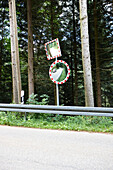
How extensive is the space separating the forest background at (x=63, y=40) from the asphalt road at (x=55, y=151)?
1057 centimetres

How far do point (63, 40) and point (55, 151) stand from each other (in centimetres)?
1720

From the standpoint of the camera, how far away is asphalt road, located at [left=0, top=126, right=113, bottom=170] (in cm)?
291

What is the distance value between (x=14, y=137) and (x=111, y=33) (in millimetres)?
13605

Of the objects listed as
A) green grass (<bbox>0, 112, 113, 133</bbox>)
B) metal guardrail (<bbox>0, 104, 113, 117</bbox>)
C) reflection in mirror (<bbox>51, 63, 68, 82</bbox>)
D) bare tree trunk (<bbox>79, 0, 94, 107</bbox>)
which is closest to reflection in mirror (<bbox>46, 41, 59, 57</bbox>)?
reflection in mirror (<bbox>51, 63, 68, 82</bbox>)

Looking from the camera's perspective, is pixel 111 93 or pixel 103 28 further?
pixel 111 93

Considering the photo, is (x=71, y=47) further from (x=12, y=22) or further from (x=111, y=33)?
(x=12, y=22)

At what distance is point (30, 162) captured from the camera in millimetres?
3053

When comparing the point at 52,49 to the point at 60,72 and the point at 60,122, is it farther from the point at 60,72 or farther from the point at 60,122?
the point at 60,122

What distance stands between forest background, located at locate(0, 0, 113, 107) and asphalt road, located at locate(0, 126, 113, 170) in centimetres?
1057

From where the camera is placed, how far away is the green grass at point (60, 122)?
5375 millimetres

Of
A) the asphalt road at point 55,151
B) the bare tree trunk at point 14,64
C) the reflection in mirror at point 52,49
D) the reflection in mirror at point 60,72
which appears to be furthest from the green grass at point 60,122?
the reflection in mirror at point 52,49

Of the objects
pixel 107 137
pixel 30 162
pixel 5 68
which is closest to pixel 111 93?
pixel 5 68

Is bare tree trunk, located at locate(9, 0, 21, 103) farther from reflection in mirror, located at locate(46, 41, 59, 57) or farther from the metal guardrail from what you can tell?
reflection in mirror, located at locate(46, 41, 59, 57)

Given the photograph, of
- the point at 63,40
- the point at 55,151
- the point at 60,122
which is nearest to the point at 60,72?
the point at 60,122
